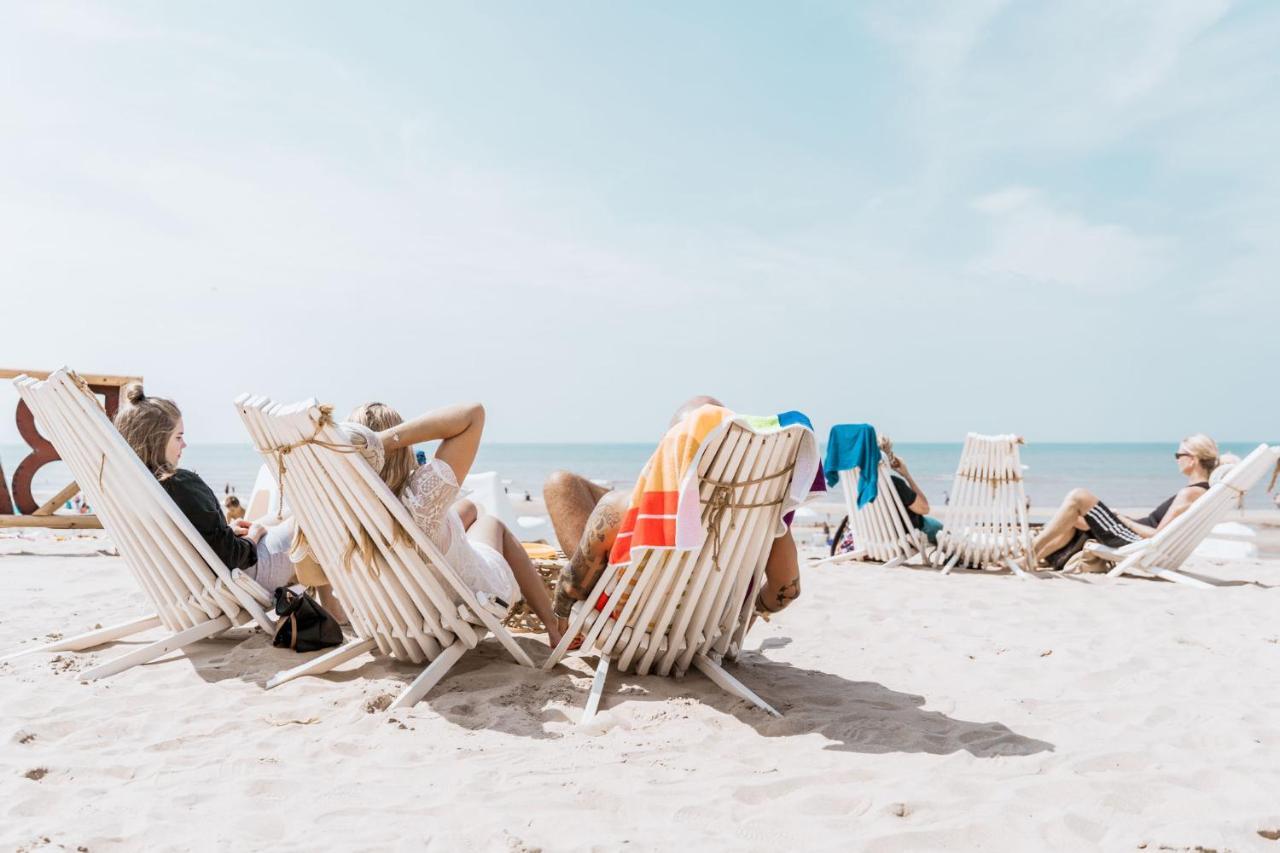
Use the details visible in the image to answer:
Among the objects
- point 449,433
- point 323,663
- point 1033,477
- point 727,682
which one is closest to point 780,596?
point 727,682

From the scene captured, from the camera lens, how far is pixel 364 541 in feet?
9.35

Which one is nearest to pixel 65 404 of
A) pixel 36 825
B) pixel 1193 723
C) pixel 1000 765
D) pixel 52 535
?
pixel 36 825

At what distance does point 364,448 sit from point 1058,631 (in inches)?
146

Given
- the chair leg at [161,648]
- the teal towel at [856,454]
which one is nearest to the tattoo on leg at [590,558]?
the chair leg at [161,648]

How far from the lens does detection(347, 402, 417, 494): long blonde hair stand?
9.48ft

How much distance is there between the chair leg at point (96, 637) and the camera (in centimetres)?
363

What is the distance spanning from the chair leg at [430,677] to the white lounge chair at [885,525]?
4635 mm

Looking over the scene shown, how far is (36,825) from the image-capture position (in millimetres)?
2006

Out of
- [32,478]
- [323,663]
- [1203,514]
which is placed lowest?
[32,478]

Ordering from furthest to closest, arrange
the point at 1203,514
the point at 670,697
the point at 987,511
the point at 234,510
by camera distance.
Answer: the point at 234,510 → the point at 987,511 → the point at 1203,514 → the point at 670,697

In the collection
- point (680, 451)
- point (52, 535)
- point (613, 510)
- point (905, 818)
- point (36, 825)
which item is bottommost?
point (52, 535)

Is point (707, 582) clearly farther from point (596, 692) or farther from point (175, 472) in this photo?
point (175, 472)

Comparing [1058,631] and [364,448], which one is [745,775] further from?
[1058,631]

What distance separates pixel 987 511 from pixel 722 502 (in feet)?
16.6
